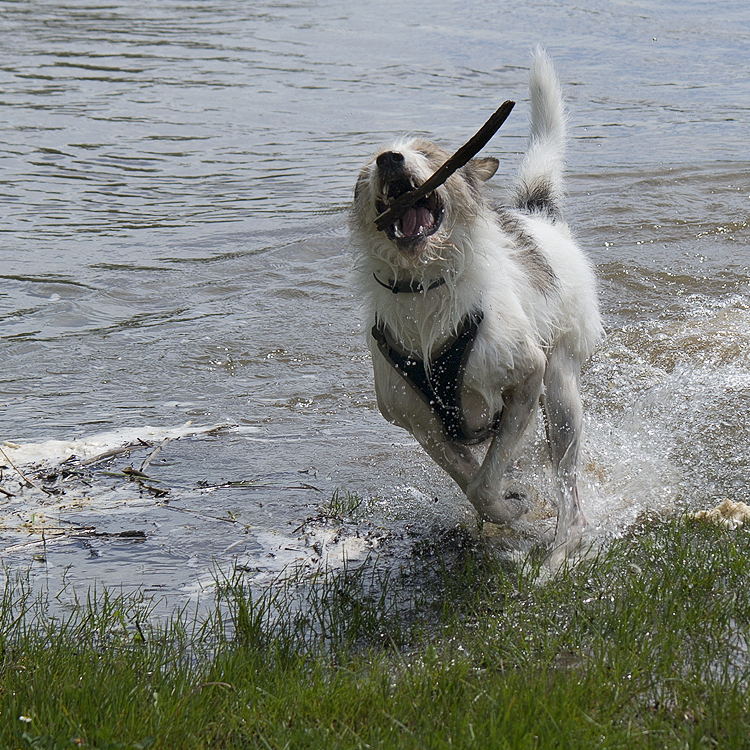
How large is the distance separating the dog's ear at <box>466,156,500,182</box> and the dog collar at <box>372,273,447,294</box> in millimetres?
468

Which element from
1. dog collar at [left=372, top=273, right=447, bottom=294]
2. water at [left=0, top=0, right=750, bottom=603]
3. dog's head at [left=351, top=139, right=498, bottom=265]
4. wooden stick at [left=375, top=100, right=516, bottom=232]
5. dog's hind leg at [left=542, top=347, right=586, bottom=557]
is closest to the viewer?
wooden stick at [left=375, top=100, right=516, bottom=232]

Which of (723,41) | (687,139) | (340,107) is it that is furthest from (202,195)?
(723,41)

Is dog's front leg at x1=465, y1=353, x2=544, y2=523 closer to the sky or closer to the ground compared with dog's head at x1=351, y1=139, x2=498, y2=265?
closer to the ground

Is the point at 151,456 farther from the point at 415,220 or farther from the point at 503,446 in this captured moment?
the point at 415,220

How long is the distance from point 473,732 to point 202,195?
31.0 ft

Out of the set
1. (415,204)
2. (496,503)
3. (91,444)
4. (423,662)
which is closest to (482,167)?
(415,204)

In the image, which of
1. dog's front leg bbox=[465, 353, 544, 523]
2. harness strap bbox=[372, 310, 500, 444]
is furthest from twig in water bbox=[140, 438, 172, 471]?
dog's front leg bbox=[465, 353, 544, 523]

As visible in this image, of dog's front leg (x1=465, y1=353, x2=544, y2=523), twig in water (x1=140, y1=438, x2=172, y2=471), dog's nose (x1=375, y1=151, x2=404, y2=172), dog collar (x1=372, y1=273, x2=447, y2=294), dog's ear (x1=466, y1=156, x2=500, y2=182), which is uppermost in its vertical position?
dog's nose (x1=375, y1=151, x2=404, y2=172)

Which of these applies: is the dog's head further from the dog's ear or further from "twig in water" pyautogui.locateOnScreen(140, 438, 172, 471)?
"twig in water" pyautogui.locateOnScreen(140, 438, 172, 471)

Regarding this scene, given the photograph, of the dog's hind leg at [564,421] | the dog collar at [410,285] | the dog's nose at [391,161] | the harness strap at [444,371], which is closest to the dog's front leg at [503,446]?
the harness strap at [444,371]

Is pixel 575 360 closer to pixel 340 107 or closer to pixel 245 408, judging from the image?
pixel 245 408

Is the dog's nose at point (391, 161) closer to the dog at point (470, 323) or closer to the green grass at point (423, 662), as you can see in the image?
the dog at point (470, 323)

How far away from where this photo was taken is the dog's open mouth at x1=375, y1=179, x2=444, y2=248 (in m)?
3.71

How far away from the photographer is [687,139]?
42.3 feet
